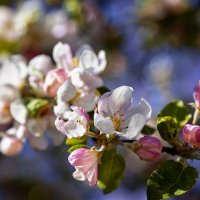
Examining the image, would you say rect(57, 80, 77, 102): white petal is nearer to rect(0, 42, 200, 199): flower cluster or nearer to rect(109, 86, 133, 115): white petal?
rect(0, 42, 200, 199): flower cluster

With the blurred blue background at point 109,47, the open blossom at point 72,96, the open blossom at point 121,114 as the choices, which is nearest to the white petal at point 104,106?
the open blossom at point 121,114

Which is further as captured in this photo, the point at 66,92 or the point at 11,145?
the point at 11,145

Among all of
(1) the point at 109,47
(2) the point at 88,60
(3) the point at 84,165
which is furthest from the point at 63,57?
(1) the point at 109,47

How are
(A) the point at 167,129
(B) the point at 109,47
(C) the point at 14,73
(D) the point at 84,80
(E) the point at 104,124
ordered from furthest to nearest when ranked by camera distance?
1. (B) the point at 109,47
2. (C) the point at 14,73
3. (D) the point at 84,80
4. (A) the point at 167,129
5. (E) the point at 104,124

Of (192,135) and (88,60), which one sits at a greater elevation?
(88,60)

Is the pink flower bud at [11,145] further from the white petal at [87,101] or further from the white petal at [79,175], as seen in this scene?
the white petal at [79,175]

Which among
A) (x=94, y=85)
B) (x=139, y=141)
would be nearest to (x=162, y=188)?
(x=139, y=141)

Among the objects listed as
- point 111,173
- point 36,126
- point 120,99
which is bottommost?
point 111,173

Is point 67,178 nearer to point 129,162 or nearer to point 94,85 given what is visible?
point 129,162

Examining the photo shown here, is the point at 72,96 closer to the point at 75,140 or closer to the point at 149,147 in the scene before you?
the point at 75,140
